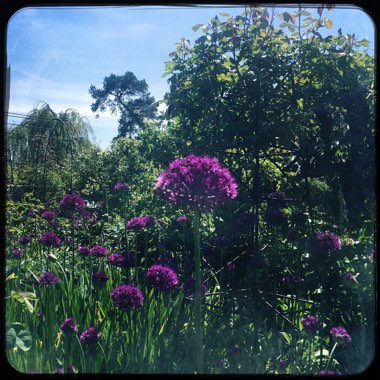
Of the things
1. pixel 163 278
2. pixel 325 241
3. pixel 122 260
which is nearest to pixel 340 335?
pixel 325 241

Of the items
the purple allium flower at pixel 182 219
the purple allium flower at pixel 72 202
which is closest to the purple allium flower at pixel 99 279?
the purple allium flower at pixel 72 202

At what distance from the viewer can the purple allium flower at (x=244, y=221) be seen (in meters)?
2.16

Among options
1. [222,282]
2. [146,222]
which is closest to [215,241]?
[222,282]

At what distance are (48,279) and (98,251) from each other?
270mm

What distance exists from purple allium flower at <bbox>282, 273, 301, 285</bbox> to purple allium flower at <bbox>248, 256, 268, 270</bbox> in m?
0.11

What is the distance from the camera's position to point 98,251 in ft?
7.59

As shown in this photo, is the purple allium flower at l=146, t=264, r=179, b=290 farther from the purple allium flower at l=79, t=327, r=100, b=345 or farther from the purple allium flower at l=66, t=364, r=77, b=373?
the purple allium flower at l=66, t=364, r=77, b=373

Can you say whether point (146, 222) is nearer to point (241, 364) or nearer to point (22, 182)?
point (22, 182)

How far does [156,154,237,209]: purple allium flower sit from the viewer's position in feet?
6.33

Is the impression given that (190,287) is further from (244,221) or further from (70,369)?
(70,369)

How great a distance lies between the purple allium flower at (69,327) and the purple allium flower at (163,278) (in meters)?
0.38

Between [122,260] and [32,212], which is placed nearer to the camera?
[32,212]

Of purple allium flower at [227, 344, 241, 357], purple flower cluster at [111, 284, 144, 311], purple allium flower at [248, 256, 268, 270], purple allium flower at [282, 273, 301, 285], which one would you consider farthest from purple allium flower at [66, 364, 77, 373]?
purple allium flower at [282, 273, 301, 285]

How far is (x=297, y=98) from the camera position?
2229 mm
